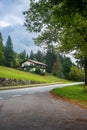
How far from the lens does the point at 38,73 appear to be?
128 metres

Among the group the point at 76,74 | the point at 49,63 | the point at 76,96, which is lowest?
the point at 76,96

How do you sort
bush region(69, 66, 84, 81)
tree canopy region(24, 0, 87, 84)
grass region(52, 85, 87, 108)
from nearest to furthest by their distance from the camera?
tree canopy region(24, 0, 87, 84), grass region(52, 85, 87, 108), bush region(69, 66, 84, 81)

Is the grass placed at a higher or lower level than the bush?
lower

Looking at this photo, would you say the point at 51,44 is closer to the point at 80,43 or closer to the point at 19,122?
the point at 80,43

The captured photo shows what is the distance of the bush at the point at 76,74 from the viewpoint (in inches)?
4948

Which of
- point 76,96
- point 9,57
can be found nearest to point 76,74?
point 9,57

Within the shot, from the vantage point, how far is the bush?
12569 cm

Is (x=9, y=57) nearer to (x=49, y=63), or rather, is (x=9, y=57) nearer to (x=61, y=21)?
(x=49, y=63)

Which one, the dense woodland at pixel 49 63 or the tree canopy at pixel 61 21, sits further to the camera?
the dense woodland at pixel 49 63

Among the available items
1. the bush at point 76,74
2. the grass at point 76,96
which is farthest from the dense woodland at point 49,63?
the grass at point 76,96

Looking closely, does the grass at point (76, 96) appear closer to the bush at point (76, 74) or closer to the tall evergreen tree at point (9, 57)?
the tall evergreen tree at point (9, 57)

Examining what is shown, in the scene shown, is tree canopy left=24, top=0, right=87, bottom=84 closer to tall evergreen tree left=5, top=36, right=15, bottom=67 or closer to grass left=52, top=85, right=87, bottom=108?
grass left=52, top=85, right=87, bottom=108

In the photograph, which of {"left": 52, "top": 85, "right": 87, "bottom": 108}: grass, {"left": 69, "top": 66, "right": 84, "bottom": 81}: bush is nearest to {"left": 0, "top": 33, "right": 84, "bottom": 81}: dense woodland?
{"left": 69, "top": 66, "right": 84, "bottom": 81}: bush

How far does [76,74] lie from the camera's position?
130 meters
